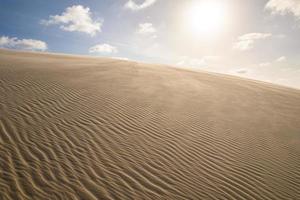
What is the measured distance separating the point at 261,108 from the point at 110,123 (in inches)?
→ 303

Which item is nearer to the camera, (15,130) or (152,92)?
(15,130)

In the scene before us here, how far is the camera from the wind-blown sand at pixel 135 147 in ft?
13.9

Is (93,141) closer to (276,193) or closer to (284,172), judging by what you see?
(276,193)

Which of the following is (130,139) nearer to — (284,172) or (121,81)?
(284,172)

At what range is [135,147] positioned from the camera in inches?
223

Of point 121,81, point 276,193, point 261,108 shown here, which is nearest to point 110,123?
point 276,193

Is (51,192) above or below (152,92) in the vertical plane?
below

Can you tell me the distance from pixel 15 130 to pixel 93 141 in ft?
6.37

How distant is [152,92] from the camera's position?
11.3 meters

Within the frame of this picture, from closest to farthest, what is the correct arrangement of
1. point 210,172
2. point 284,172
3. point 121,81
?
1. point 210,172
2. point 284,172
3. point 121,81

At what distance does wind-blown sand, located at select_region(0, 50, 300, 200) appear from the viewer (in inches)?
167

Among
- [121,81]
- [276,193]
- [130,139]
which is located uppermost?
[121,81]

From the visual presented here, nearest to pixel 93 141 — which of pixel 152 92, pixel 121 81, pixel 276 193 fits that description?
pixel 276 193

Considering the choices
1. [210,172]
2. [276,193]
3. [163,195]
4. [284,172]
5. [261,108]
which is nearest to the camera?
[163,195]
